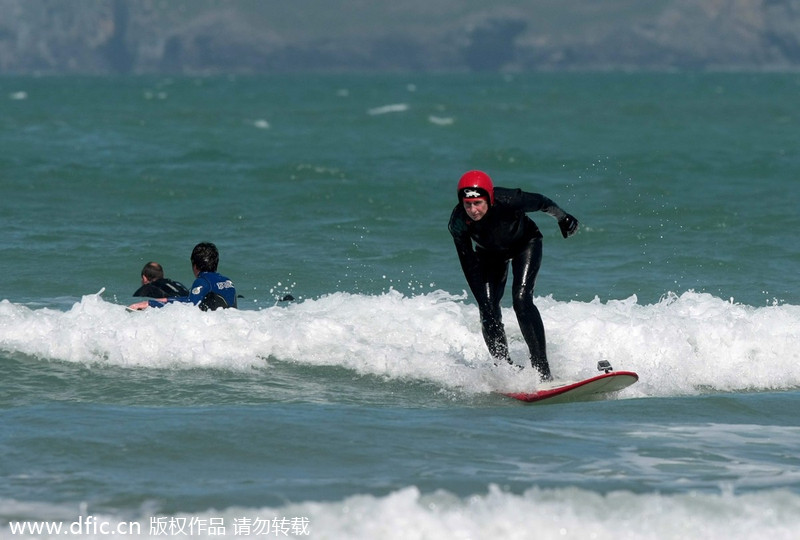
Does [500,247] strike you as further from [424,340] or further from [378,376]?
[424,340]

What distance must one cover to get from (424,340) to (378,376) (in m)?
1.13

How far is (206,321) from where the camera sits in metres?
9.55

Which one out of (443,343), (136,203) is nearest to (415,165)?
(136,203)

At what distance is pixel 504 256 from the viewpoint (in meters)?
8.16

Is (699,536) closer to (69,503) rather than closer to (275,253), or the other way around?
(69,503)

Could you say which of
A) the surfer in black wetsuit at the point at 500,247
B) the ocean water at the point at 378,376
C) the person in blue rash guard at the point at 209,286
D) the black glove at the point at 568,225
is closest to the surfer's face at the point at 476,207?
the surfer in black wetsuit at the point at 500,247

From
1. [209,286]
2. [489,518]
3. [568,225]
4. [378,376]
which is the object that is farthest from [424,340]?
[489,518]

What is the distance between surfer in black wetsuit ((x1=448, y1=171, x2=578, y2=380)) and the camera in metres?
7.81

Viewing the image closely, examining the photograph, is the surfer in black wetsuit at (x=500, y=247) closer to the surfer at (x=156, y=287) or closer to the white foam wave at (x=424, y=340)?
the white foam wave at (x=424, y=340)

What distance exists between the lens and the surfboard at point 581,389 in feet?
25.8

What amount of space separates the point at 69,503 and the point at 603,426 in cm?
311

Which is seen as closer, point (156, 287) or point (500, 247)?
point (500, 247)

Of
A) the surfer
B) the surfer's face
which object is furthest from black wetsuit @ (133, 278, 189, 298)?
the surfer's face

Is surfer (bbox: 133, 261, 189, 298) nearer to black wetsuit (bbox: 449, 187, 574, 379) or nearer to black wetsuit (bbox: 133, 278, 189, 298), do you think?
black wetsuit (bbox: 133, 278, 189, 298)
